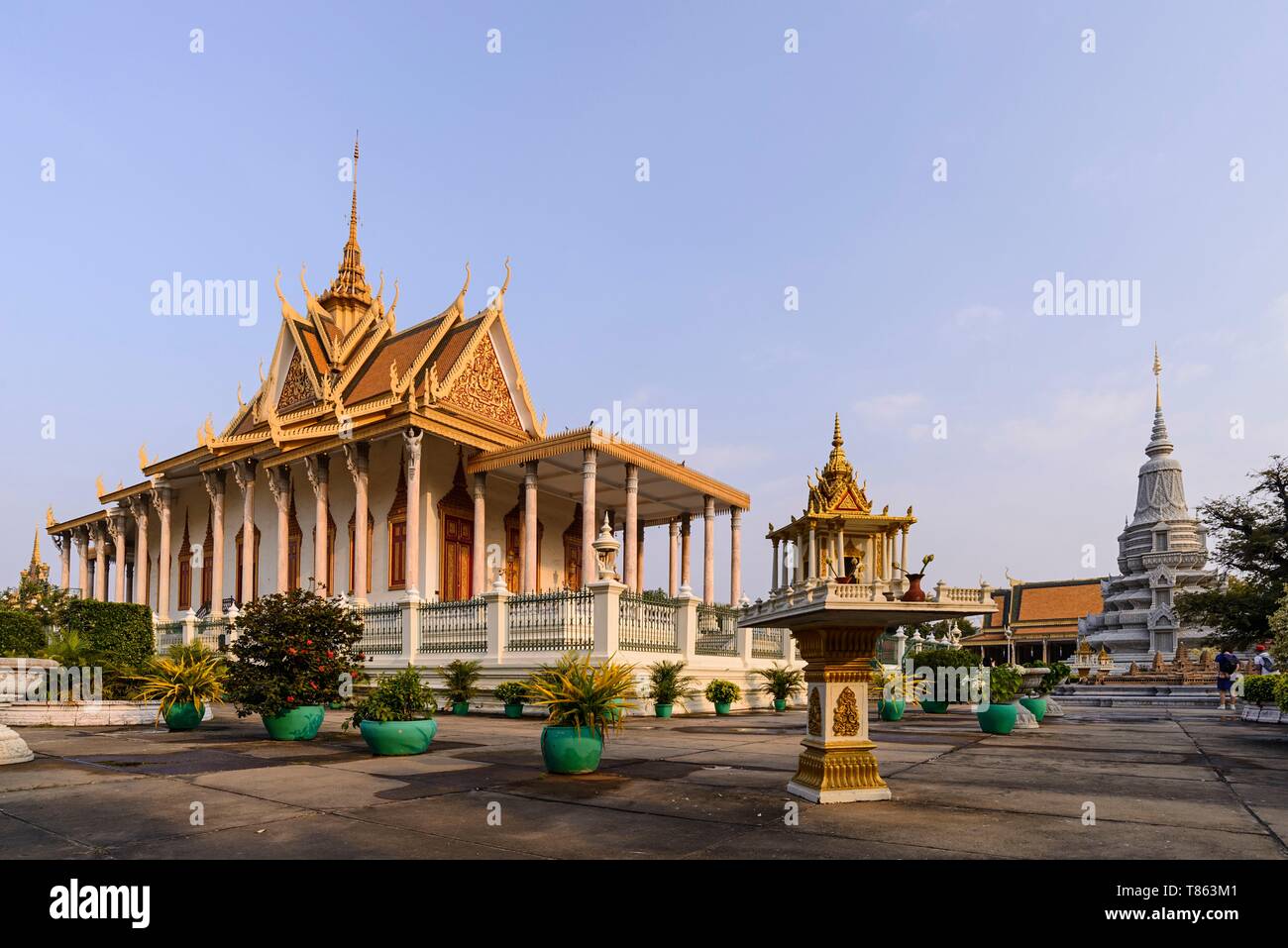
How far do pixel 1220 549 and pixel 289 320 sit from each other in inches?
1432

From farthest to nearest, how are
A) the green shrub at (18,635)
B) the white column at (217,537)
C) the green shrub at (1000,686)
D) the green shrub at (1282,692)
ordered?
the white column at (217,537) < the green shrub at (18,635) < the green shrub at (1282,692) < the green shrub at (1000,686)

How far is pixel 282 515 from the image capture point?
26.5 metres

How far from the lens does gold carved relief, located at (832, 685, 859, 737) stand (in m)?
7.33

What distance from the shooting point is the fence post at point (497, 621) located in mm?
18578

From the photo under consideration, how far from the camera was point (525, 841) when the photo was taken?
18.2 feet

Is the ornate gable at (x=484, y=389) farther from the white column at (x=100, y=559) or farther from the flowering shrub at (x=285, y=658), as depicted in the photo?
the white column at (x=100, y=559)

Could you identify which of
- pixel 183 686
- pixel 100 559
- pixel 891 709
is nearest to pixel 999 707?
pixel 891 709

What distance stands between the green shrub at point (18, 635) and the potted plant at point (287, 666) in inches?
318

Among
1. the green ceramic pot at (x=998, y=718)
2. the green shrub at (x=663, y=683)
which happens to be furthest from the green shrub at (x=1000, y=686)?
the green shrub at (x=663, y=683)

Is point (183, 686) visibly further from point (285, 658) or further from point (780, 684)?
point (780, 684)

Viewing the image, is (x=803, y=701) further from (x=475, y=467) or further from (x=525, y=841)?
(x=525, y=841)

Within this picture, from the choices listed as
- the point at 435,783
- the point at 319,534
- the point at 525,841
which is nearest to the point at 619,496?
the point at 319,534

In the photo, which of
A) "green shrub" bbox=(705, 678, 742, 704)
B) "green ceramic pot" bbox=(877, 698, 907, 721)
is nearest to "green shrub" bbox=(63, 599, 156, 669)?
"green shrub" bbox=(705, 678, 742, 704)

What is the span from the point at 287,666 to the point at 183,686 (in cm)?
250
